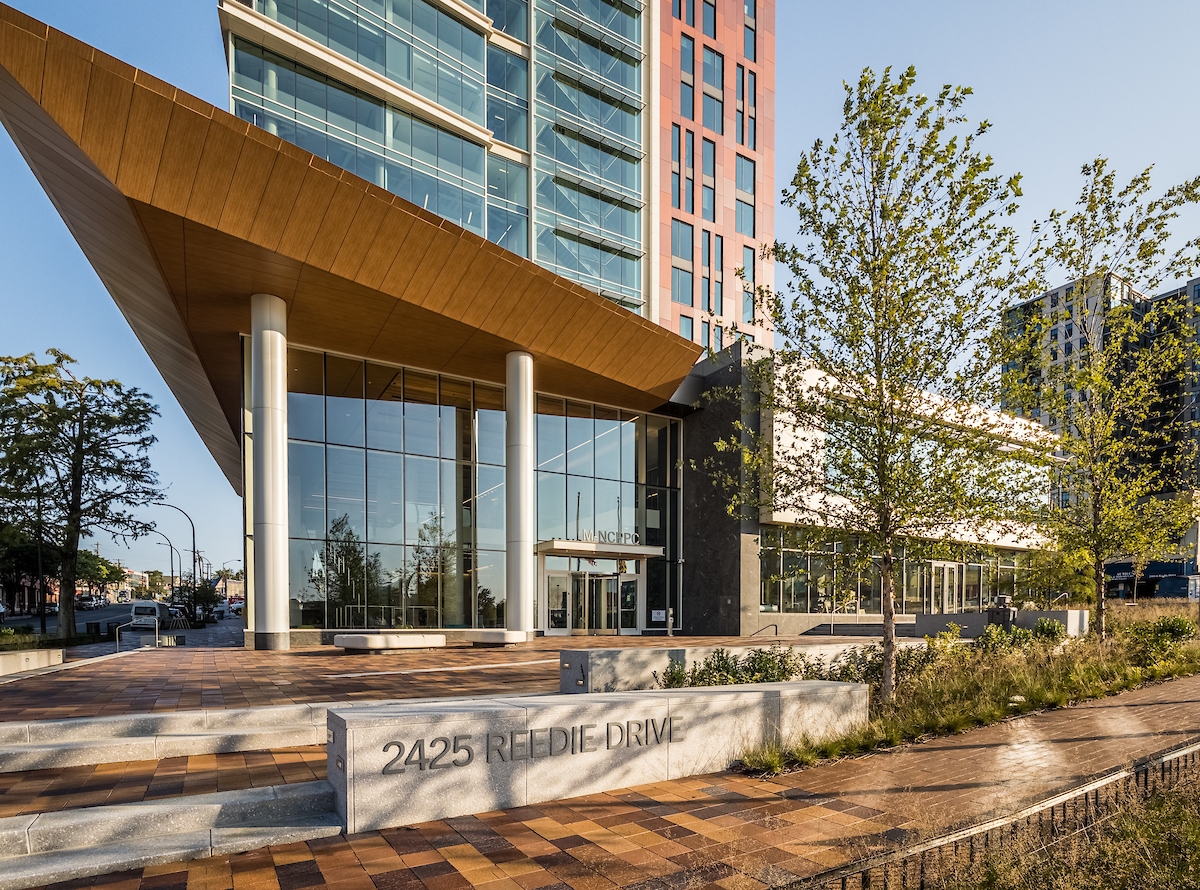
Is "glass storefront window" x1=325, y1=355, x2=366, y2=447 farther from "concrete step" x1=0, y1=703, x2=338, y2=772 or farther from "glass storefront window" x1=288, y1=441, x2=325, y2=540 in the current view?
"concrete step" x1=0, y1=703, x2=338, y2=772

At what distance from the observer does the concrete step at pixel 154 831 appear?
4.75 m

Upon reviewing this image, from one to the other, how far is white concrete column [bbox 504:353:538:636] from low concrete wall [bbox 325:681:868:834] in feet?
50.3

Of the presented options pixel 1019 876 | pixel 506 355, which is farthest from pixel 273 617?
pixel 1019 876

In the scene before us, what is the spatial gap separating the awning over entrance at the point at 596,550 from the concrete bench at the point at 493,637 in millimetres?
4533

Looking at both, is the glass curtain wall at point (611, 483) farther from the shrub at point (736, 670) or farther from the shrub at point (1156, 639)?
the shrub at point (736, 670)

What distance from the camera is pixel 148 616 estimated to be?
40219 millimetres

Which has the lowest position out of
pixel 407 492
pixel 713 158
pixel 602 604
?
pixel 602 604

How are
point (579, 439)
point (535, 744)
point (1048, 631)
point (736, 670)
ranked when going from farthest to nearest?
point (579, 439) → point (1048, 631) → point (736, 670) → point (535, 744)

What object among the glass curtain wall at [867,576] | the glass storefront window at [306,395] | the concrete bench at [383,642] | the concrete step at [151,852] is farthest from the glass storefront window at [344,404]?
the concrete step at [151,852]

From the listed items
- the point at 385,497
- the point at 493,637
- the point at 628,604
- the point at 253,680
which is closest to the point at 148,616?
the point at 385,497

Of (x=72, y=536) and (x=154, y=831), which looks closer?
(x=154, y=831)

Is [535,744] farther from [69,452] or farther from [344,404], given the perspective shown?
[69,452]

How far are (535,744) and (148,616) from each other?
138 ft

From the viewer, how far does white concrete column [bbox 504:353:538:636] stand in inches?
910
